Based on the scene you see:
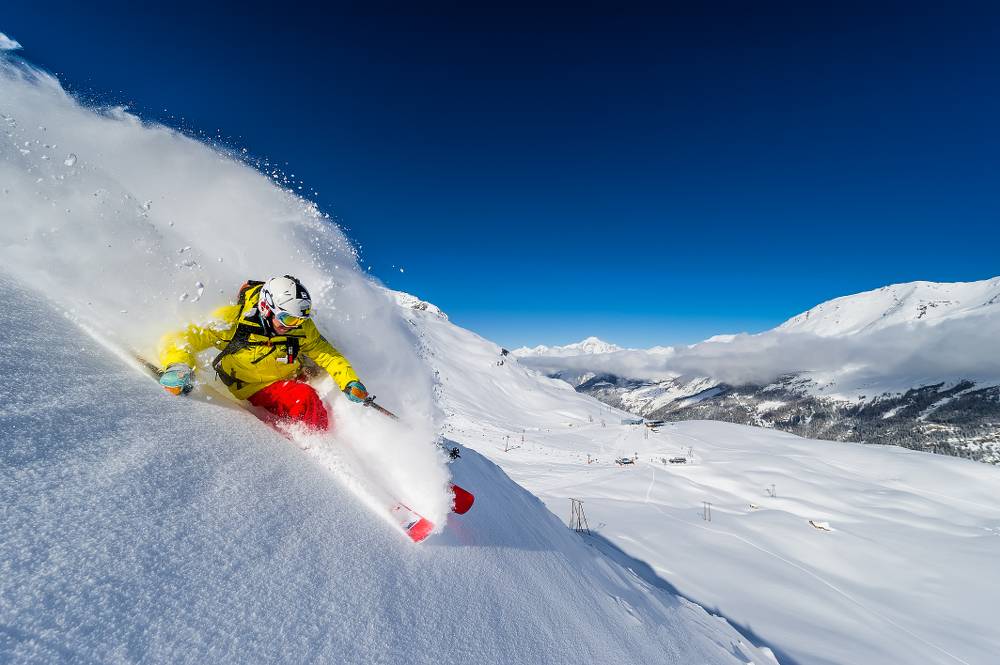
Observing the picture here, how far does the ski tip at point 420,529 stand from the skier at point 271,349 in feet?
5.17

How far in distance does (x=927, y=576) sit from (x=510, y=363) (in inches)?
5874

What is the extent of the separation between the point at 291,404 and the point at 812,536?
28097mm

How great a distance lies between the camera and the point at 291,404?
15.6 ft

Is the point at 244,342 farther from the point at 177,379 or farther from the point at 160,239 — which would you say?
the point at 160,239

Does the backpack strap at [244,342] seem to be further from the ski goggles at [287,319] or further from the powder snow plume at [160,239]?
the powder snow plume at [160,239]

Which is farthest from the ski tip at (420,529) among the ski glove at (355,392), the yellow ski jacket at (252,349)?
the yellow ski jacket at (252,349)

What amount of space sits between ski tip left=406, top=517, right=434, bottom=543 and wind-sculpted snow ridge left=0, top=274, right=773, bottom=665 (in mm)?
95

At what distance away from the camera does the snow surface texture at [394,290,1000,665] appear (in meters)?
11.9

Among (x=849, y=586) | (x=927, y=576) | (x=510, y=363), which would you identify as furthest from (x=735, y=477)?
(x=510, y=363)

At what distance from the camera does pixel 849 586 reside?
695 inches

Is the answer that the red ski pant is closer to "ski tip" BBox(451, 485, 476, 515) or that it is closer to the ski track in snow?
"ski tip" BBox(451, 485, 476, 515)

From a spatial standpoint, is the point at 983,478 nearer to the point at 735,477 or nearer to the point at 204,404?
the point at 735,477

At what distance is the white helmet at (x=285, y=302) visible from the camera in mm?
4629

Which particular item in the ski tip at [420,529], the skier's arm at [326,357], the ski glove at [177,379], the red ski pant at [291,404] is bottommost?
the ski tip at [420,529]
